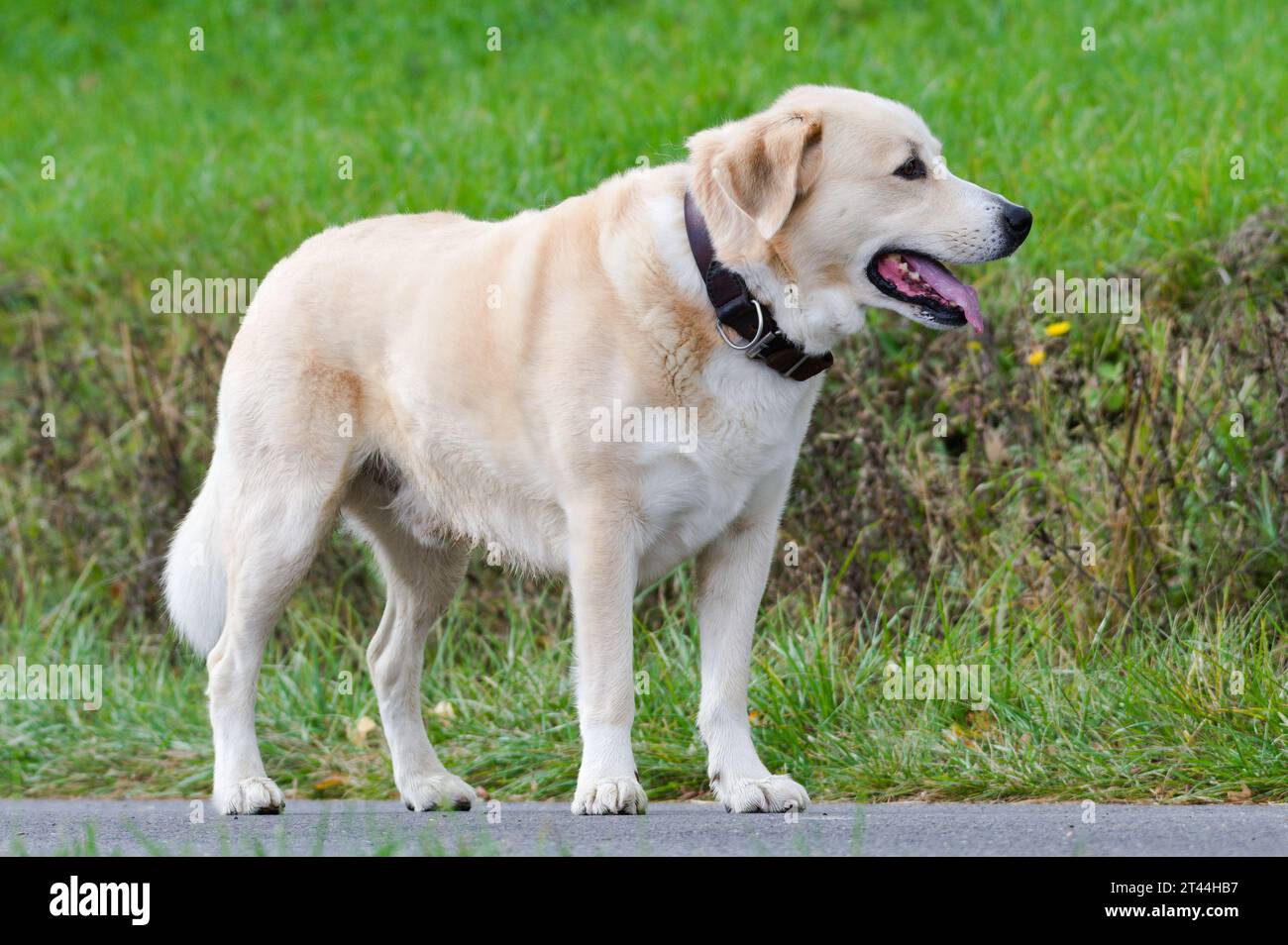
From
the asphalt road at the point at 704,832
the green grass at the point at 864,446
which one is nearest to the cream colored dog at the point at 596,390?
the asphalt road at the point at 704,832

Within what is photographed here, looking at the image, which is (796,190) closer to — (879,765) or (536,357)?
(536,357)

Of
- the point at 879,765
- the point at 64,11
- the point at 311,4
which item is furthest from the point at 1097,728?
the point at 64,11

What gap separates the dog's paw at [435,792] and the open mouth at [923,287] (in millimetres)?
1958

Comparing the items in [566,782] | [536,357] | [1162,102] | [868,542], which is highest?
[1162,102]

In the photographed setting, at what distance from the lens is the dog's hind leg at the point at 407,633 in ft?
16.4

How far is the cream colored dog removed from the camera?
13.9 feet

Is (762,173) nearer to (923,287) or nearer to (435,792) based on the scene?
(923,287)

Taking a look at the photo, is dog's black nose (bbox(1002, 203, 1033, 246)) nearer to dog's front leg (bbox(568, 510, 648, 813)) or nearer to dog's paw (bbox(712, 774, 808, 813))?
dog's front leg (bbox(568, 510, 648, 813))

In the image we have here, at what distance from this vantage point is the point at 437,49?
11.4 m

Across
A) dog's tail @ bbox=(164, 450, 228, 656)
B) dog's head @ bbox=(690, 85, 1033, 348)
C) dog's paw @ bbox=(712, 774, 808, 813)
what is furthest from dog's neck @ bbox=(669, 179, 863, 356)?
dog's tail @ bbox=(164, 450, 228, 656)

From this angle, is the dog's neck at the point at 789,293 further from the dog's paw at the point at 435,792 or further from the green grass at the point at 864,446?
the dog's paw at the point at 435,792

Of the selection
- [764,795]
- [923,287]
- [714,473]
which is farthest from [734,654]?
[923,287]

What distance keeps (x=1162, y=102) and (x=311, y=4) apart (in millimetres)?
7118

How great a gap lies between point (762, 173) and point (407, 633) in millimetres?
1872
